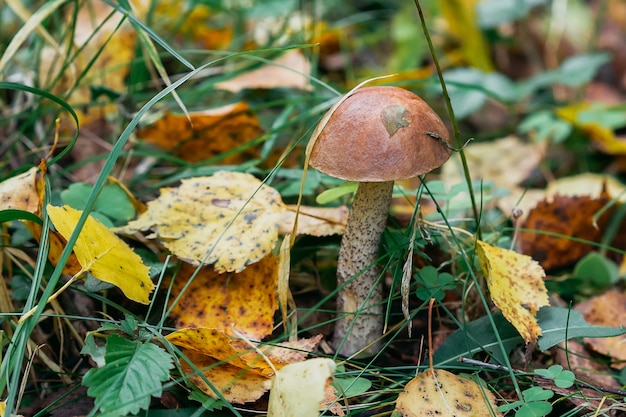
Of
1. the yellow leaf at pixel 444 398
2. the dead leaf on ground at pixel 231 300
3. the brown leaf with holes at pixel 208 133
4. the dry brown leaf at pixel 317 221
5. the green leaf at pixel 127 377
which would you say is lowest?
the yellow leaf at pixel 444 398

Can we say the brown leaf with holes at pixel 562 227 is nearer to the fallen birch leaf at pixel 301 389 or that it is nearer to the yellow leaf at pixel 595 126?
the yellow leaf at pixel 595 126

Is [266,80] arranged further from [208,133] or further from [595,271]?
[595,271]

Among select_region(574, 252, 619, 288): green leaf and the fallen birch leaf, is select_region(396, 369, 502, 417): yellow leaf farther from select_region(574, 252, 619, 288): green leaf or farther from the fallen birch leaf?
select_region(574, 252, 619, 288): green leaf

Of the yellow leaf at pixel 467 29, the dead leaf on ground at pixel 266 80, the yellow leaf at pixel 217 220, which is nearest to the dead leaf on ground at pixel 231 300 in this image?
the yellow leaf at pixel 217 220

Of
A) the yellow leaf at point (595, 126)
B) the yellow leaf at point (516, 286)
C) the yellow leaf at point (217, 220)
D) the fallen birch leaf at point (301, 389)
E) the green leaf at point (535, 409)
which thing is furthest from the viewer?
the yellow leaf at point (595, 126)

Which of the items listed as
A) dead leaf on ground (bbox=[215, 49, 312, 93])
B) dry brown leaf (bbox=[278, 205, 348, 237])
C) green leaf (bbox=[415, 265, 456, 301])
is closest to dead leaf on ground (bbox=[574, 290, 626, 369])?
green leaf (bbox=[415, 265, 456, 301])
